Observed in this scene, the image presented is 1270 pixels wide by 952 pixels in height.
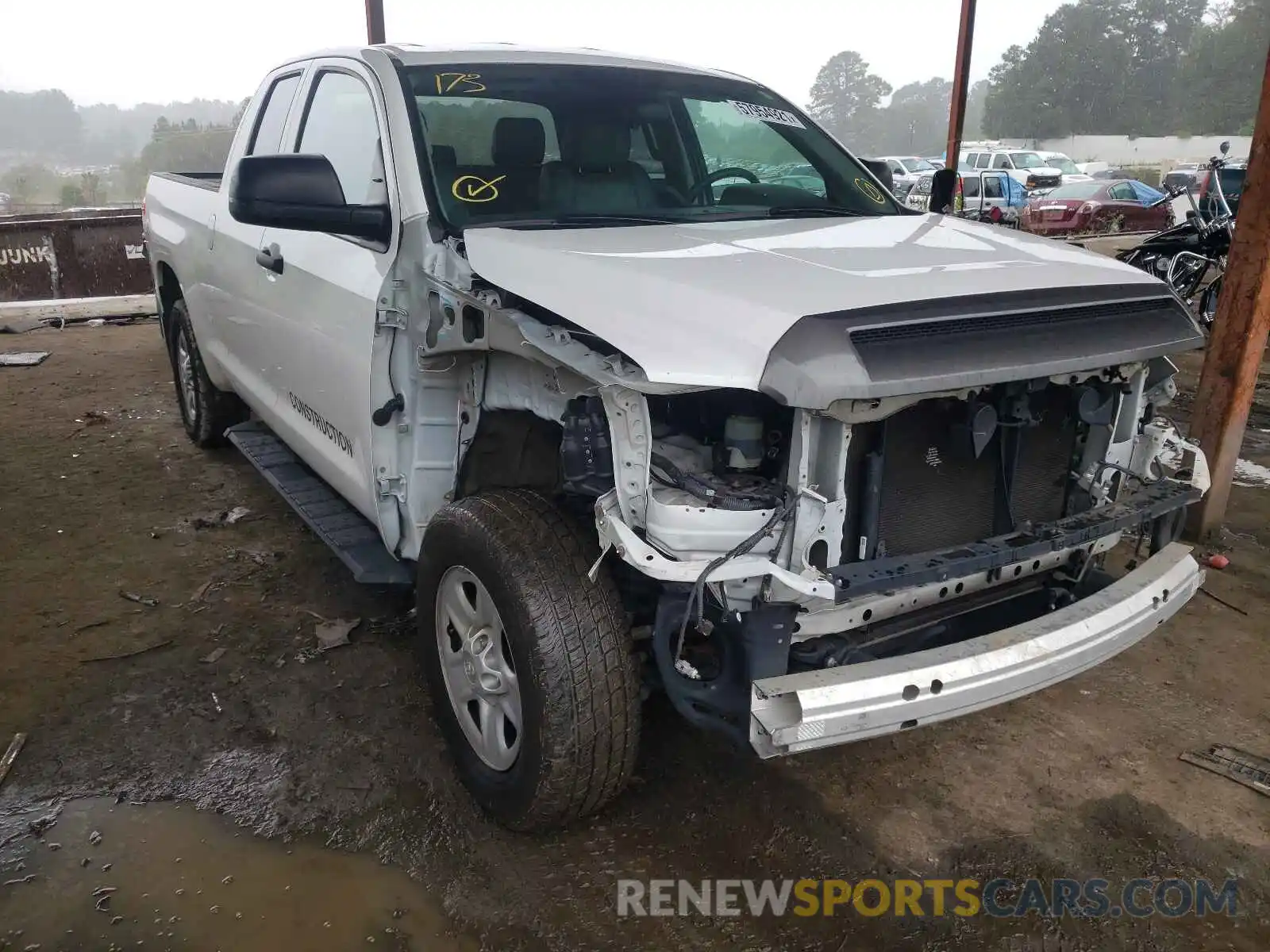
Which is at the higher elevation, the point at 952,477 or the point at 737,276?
the point at 737,276

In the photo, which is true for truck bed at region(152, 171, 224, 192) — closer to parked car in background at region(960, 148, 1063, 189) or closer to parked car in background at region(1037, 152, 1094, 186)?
parked car in background at region(960, 148, 1063, 189)

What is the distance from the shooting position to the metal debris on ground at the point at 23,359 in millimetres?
7953

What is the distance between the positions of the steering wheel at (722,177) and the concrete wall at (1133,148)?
48.5m

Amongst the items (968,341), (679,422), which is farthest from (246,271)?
(968,341)

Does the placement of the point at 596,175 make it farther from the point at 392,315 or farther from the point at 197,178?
the point at 197,178

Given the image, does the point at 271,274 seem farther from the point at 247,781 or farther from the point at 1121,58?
the point at 1121,58

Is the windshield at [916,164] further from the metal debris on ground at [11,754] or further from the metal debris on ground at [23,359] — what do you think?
the metal debris on ground at [11,754]

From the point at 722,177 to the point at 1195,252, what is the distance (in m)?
7.66

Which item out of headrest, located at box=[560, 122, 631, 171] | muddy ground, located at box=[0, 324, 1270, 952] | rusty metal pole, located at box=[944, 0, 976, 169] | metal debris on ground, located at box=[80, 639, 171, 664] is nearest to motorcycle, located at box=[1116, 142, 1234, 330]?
rusty metal pole, located at box=[944, 0, 976, 169]

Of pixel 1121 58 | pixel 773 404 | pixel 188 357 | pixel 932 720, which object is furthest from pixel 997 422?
pixel 1121 58

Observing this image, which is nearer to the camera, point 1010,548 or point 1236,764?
point 1010,548

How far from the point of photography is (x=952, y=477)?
91.8 inches

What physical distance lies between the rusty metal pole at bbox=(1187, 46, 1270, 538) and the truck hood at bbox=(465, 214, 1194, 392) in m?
2.00

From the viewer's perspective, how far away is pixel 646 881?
7.84 ft
